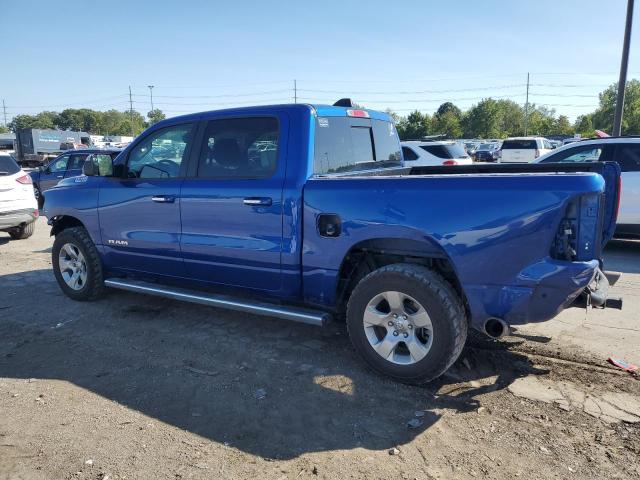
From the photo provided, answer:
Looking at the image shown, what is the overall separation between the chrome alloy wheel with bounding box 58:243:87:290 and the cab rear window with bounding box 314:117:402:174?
3.08 metres

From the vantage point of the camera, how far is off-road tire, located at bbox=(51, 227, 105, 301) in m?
5.43

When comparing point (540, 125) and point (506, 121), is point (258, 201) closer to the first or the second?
point (540, 125)

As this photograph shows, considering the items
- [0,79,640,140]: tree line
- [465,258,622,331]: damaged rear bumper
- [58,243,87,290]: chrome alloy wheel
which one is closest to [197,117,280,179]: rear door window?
[465,258,622,331]: damaged rear bumper

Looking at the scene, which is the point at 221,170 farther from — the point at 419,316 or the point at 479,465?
the point at 479,465

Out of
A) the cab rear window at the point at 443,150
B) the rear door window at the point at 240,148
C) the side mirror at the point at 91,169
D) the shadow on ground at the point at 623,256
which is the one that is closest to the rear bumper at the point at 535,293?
the rear door window at the point at 240,148

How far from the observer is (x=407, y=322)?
3533mm

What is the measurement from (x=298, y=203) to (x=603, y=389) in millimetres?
2544

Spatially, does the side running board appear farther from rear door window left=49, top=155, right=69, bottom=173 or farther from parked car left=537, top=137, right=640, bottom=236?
rear door window left=49, top=155, right=69, bottom=173

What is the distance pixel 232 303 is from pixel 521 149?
22634mm

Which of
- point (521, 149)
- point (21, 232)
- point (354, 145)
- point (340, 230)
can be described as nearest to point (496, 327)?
point (340, 230)

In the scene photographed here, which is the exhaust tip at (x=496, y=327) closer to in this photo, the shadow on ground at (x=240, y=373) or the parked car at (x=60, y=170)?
the shadow on ground at (x=240, y=373)

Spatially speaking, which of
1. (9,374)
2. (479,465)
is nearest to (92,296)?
(9,374)

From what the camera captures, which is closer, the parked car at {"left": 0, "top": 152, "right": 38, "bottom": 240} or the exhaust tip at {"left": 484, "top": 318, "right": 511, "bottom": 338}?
the exhaust tip at {"left": 484, "top": 318, "right": 511, "bottom": 338}

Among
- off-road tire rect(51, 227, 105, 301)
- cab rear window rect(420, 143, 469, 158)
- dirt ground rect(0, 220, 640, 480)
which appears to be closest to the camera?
dirt ground rect(0, 220, 640, 480)
